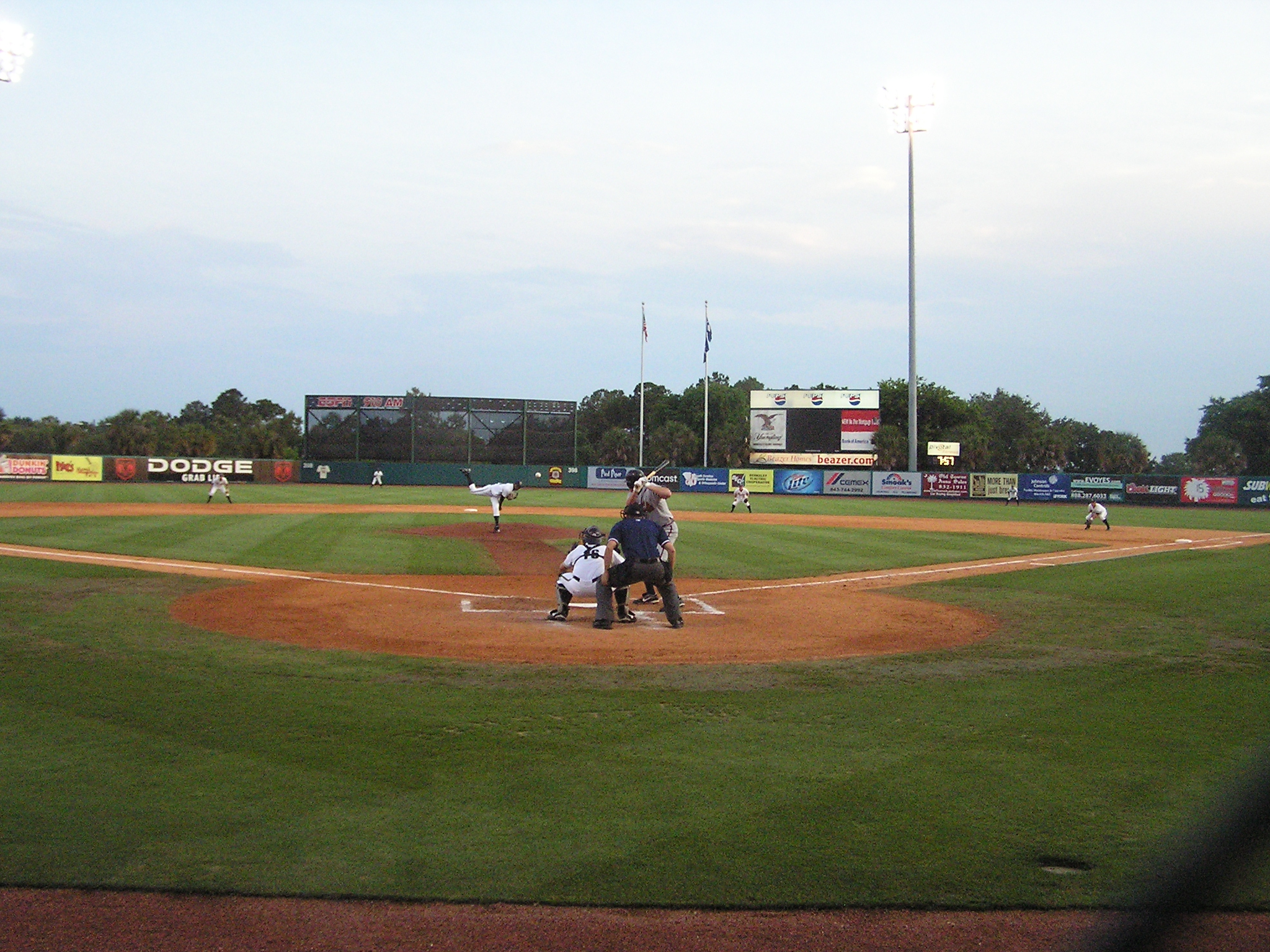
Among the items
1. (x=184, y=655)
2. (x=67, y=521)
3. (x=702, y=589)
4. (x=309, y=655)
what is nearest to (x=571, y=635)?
(x=309, y=655)

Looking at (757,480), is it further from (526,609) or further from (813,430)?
(526,609)

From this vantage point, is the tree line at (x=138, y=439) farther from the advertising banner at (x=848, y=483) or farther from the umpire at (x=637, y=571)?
the umpire at (x=637, y=571)

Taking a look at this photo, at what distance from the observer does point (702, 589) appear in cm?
1545

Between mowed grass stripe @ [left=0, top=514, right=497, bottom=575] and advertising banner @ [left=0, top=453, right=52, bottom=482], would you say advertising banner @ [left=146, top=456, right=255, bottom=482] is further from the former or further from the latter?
mowed grass stripe @ [left=0, top=514, right=497, bottom=575]

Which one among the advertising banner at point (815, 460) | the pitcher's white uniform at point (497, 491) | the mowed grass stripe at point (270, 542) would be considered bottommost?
the mowed grass stripe at point (270, 542)

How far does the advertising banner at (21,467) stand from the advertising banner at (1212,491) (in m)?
60.5

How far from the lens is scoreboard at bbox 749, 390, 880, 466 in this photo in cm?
6494

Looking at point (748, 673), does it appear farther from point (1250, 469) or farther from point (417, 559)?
point (1250, 469)

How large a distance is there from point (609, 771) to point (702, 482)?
53.4 meters

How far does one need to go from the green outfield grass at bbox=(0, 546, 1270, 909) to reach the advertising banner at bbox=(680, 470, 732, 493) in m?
48.9

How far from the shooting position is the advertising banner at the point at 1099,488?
164 feet

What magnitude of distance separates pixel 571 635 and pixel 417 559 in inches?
349

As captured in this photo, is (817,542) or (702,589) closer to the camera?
(702,589)

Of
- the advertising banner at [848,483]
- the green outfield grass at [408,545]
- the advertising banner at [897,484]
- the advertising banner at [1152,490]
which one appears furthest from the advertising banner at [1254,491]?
the green outfield grass at [408,545]
